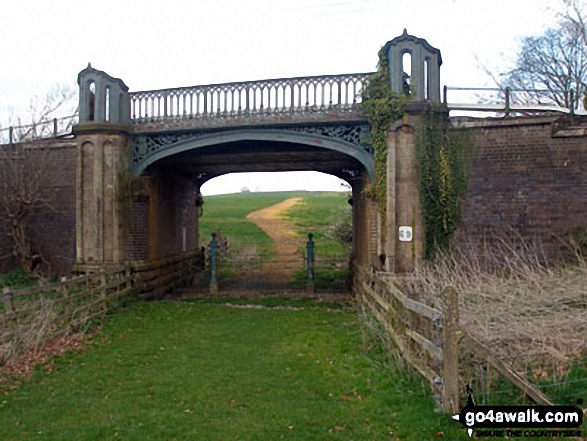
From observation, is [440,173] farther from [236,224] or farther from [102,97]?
[236,224]

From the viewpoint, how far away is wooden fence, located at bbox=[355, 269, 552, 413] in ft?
16.9

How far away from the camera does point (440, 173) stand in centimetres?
1290

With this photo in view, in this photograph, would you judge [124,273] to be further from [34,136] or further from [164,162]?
[34,136]

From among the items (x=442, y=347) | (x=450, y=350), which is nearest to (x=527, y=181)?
(x=442, y=347)

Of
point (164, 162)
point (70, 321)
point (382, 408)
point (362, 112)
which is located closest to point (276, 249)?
point (164, 162)

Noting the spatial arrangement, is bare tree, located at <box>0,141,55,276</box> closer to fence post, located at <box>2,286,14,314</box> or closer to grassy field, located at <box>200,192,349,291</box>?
fence post, located at <box>2,286,14,314</box>

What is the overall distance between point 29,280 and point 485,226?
13673mm

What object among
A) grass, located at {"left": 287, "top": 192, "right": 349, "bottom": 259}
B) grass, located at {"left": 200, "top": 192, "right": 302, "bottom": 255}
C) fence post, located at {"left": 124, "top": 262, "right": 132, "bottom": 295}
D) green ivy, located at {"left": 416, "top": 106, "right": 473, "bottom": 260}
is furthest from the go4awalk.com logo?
grass, located at {"left": 200, "top": 192, "right": 302, "bottom": 255}

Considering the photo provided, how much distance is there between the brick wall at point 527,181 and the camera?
12.6 metres

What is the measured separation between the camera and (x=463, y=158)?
13.1 metres

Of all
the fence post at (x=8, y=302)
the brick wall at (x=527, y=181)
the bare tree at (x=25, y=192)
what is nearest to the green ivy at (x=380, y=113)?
the brick wall at (x=527, y=181)

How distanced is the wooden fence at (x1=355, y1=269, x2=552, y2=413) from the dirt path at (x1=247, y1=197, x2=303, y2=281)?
14.9 meters

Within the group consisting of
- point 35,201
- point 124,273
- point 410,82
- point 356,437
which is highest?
point 410,82

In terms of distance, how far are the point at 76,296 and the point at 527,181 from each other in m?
10.8
